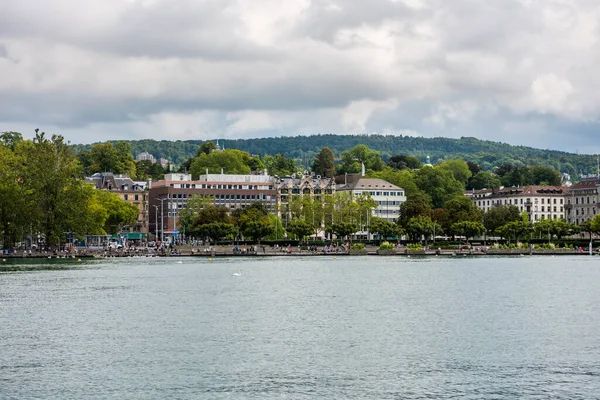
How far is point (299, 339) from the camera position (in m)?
55.6

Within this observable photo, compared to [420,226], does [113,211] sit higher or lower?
higher

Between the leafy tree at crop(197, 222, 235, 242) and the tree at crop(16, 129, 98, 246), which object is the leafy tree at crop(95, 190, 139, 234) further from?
the tree at crop(16, 129, 98, 246)

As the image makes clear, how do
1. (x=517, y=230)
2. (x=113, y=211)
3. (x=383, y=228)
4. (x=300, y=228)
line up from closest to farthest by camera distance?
(x=300, y=228)
(x=517, y=230)
(x=113, y=211)
(x=383, y=228)

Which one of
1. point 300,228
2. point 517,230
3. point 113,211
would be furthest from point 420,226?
point 113,211

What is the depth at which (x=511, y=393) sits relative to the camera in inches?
1609

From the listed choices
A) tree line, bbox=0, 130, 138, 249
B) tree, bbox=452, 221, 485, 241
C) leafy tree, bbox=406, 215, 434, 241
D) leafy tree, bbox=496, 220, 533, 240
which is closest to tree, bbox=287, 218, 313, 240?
leafy tree, bbox=406, 215, 434, 241

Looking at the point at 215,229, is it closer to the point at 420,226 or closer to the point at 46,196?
the point at 420,226

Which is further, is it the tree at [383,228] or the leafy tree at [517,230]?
Answer: the tree at [383,228]

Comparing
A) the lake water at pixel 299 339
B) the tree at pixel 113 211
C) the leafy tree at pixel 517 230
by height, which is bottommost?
the lake water at pixel 299 339

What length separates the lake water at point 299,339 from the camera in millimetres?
42625

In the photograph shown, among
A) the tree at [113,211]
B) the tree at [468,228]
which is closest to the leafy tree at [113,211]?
the tree at [113,211]

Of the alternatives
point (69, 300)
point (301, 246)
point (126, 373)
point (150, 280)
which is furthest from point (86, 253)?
point (126, 373)

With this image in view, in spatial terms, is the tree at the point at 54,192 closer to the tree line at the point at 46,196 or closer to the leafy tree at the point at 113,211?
the tree line at the point at 46,196

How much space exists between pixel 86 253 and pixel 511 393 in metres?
126
